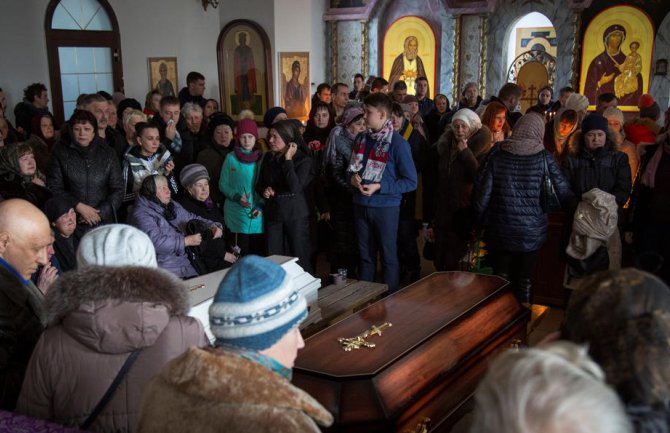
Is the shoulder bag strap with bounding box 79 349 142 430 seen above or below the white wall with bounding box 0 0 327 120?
below

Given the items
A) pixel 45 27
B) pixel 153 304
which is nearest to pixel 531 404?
Result: pixel 153 304

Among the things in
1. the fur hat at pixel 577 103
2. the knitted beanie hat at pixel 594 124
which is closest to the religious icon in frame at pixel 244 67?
the fur hat at pixel 577 103

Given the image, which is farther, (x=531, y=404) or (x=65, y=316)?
(x=65, y=316)

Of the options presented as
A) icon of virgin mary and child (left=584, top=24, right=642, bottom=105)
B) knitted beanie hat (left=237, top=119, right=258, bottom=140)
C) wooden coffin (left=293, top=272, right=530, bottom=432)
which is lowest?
wooden coffin (left=293, top=272, right=530, bottom=432)

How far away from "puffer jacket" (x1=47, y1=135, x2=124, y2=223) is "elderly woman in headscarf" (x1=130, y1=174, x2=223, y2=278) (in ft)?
2.99

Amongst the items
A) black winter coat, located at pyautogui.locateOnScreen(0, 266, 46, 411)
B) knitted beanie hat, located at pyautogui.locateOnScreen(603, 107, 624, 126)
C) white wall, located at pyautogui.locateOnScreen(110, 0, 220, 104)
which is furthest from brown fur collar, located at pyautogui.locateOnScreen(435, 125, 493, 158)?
white wall, located at pyautogui.locateOnScreen(110, 0, 220, 104)

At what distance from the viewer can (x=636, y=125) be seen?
6.99 metres

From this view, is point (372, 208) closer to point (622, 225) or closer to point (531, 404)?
point (622, 225)

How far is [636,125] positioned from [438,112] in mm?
2668

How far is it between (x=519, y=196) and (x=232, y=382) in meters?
3.59

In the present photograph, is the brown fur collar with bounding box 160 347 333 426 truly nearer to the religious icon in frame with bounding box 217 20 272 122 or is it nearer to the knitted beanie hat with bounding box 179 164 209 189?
the knitted beanie hat with bounding box 179 164 209 189

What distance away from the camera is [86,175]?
5.18 m

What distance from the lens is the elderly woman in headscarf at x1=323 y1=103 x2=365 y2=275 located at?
571 centimetres

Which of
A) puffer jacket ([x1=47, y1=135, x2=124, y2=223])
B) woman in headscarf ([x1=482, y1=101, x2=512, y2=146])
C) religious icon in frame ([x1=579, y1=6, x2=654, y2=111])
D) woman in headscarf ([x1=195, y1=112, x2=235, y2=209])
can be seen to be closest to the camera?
puffer jacket ([x1=47, y1=135, x2=124, y2=223])
